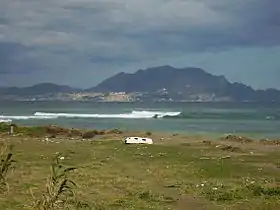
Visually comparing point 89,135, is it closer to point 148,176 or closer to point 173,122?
point 148,176

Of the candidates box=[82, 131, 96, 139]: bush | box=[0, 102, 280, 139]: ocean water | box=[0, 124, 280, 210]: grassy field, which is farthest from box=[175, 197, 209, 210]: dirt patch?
box=[0, 102, 280, 139]: ocean water

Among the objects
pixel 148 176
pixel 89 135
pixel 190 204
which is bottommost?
pixel 190 204

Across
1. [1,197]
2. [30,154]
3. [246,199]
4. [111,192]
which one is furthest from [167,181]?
[30,154]

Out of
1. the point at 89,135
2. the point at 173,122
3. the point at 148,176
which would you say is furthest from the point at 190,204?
the point at 173,122

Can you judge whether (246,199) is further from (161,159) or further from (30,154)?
(30,154)

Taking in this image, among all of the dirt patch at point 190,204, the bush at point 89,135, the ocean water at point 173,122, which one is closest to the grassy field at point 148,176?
the dirt patch at point 190,204

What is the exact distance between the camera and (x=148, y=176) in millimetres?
24922

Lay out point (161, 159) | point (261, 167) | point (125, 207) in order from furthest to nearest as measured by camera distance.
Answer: point (161, 159)
point (261, 167)
point (125, 207)

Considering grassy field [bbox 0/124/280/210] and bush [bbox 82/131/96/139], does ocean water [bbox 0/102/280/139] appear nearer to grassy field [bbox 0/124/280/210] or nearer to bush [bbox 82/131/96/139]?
bush [bbox 82/131/96/139]

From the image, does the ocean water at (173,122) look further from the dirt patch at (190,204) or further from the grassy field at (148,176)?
the dirt patch at (190,204)

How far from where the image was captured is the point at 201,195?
19.7 metres

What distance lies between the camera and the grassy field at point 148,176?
18.0 m

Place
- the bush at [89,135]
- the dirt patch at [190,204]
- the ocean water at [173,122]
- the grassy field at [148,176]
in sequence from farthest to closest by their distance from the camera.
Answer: the ocean water at [173,122], the bush at [89,135], the grassy field at [148,176], the dirt patch at [190,204]

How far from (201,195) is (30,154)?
1597 cm
